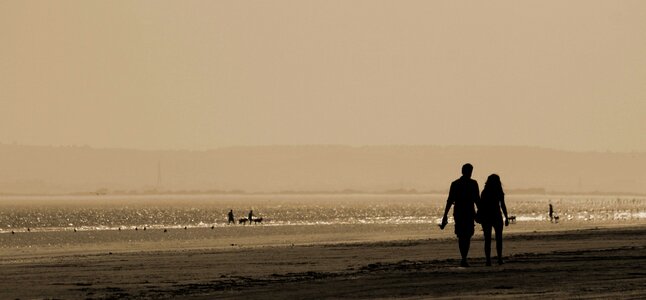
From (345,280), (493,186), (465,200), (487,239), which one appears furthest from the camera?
(487,239)

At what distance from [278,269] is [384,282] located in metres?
10.2

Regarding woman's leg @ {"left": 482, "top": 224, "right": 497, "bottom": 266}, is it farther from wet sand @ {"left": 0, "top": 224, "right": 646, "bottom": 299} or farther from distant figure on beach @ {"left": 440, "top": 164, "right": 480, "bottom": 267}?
distant figure on beach @ {"left": 440, "top": 164, "right": 480, "bottom": 267}

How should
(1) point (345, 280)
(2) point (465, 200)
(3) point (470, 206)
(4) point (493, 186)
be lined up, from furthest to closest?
(4) point (493, 186), (2) point (465, 200), (3) point (470, 206), (1) point (345, 280)

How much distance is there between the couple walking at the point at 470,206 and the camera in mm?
22017

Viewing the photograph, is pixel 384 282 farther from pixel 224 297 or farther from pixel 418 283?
pixel 224 297

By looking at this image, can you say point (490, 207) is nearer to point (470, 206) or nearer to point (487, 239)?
point (487, 239)

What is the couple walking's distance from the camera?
22.0m

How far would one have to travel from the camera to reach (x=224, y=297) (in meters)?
18.7

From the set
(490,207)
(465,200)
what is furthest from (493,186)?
(465,200)

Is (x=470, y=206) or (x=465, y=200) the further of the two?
(x=465, y=200)

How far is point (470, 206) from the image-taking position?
866 inches

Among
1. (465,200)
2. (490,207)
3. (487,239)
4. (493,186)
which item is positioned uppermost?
(493,186)

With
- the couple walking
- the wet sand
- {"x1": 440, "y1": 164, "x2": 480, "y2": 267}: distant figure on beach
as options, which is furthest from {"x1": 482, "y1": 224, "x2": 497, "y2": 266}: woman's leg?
{"x1": 440, "y1": 164, "x2": 480, "y2": 267}: distant figure on beach

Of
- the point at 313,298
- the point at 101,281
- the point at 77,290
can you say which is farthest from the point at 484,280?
the point at 101,281
